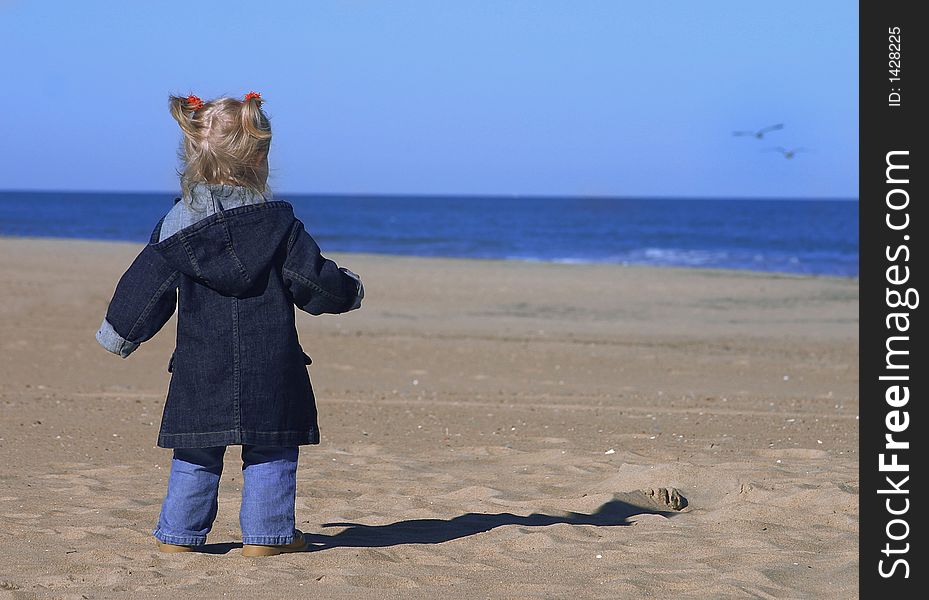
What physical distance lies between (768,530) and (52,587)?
2.69 metres

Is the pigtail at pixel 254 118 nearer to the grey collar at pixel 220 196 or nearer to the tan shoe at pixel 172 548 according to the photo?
the grey collar at pixel 220 196

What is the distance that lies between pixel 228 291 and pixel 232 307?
6cm

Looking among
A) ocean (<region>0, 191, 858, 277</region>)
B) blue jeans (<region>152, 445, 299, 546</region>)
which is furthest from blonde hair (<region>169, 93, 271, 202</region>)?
ocean (<region>0, 191, 858, 277</region>)

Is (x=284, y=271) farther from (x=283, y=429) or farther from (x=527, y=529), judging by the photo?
(x=527, y=529)

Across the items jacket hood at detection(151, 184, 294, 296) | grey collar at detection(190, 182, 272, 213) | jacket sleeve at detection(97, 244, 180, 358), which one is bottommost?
jacket sleeve at detection(97, 244, 180, 358)

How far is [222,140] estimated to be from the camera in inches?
155

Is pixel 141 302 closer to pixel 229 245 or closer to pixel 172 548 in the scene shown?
pixel 229 245

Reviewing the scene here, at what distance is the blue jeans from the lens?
414cm

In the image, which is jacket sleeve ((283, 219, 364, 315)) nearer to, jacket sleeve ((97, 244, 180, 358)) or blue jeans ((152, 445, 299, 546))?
jacket sleeve ((97, 244, 180, 358))

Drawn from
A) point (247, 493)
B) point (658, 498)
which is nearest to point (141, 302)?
point (247, 493)

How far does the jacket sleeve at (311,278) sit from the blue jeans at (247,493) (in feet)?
1.81

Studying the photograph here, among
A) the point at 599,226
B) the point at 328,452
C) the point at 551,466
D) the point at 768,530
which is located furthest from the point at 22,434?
the point at 599,226

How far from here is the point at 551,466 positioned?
6.28 metres

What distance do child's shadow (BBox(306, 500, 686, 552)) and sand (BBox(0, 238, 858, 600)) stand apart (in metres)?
0.02
